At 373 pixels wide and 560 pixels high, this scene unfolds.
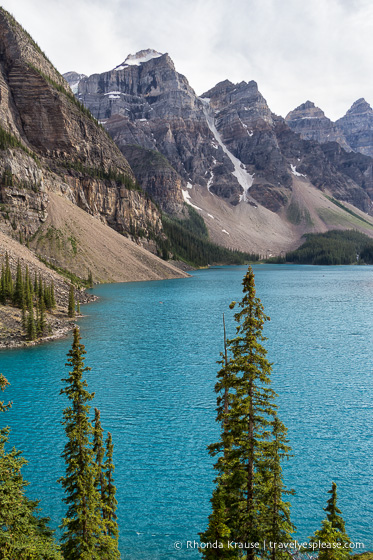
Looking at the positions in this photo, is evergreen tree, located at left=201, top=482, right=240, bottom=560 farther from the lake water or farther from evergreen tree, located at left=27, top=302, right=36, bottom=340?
evergreen tree, located at left=27, top=302, right=36, bottom=340

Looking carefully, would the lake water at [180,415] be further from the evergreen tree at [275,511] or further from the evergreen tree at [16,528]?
the evergreen tree at [275,511]

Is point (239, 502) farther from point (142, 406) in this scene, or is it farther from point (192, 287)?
point (192, 287)

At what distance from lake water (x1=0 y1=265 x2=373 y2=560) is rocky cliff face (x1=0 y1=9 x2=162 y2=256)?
91296mm

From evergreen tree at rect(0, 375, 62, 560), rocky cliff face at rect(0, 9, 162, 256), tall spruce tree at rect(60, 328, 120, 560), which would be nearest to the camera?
evergreen tree at rect(0, 375, 62, 560)

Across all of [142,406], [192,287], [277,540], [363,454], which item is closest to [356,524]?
[363,454]

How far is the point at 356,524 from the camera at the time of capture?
19.1 m

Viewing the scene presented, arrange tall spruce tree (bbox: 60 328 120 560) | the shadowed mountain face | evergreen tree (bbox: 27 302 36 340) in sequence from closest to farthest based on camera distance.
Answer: tall spruce tree (bbox: 60 328 120 560), evergreen tree (bbox: 27 302 36 340), the shadowed mountain face

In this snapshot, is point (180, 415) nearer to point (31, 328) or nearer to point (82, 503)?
point (82, 503)

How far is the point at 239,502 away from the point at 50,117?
7190 inches

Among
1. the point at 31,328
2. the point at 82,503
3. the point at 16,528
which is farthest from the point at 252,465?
the point at 31,328

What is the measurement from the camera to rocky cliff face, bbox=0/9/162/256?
137225mm

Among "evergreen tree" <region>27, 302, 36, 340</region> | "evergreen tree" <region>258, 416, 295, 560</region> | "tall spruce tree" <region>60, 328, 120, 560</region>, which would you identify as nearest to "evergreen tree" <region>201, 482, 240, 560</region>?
"evergreen tree" <region>258, 416, 295, 560</region>

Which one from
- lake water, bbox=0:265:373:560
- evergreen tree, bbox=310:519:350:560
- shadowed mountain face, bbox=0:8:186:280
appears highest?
shadowed mountain face, bbox=0:8:186:280

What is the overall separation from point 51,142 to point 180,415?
16450cm
